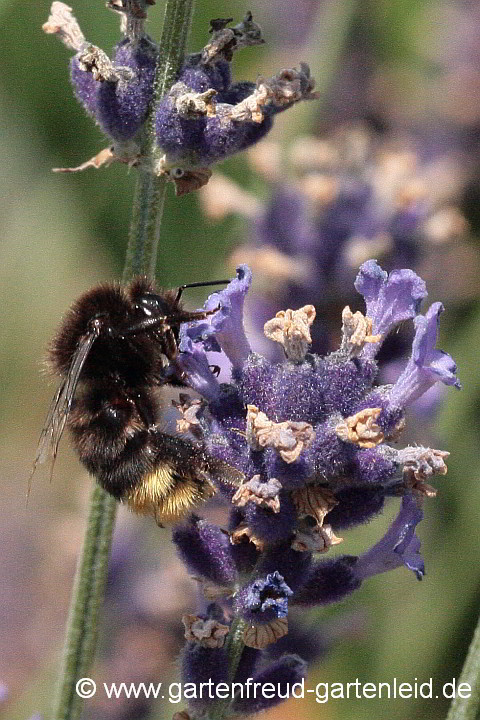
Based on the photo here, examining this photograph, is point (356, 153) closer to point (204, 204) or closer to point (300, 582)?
point (204, 204)

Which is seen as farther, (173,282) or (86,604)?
(173,282)

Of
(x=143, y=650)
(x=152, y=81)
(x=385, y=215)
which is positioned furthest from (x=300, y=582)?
(x=385, y=215)

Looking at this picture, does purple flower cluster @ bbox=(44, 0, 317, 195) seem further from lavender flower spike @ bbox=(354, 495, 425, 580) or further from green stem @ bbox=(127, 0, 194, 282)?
lavender flower spike @ bbox=(354, 495, 425, 580)

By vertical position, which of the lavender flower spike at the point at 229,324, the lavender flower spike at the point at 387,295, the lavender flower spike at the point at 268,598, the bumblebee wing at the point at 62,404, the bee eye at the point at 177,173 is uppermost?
the bee eye at the point at 177,173

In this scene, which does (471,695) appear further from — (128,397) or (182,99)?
(182,99)

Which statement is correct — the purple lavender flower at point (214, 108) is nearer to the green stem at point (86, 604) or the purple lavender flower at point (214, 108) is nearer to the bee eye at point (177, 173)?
the bee eye at point (177, 173)

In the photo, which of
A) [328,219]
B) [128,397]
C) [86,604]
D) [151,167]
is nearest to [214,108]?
[151,167]

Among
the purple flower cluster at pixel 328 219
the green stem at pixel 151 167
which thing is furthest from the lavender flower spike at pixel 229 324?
the purple flower cluster at pixel 328 219
